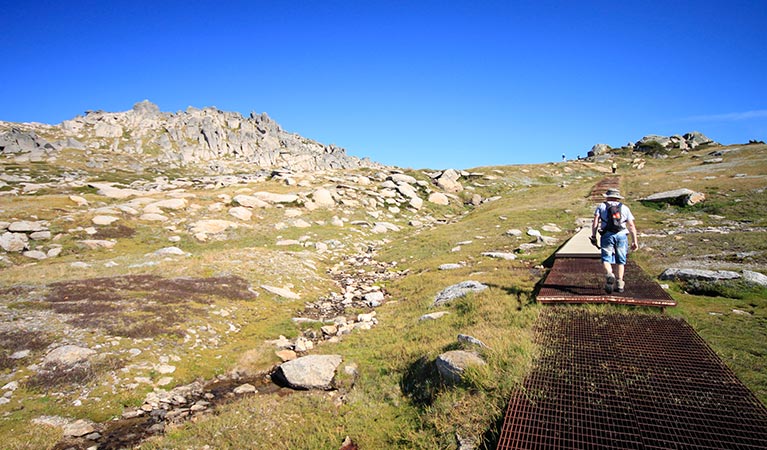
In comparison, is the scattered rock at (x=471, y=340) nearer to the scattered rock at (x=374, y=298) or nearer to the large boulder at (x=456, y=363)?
the large boulder at (x=456, y=363)

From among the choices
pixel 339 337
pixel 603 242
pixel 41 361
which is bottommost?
pixel 339 337

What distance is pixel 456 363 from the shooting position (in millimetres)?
6883

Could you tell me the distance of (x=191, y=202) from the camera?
29.3 m

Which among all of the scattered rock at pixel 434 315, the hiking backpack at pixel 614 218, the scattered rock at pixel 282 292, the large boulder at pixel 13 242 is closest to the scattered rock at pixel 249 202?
the large boulder at pixel 13 242

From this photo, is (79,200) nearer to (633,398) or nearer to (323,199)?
(323,199)

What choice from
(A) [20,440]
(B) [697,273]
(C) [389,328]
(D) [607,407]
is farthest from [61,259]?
(B) [697,273]

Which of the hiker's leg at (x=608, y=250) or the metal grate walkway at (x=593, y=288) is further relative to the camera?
the hiker's leg at (x=608, y=250)

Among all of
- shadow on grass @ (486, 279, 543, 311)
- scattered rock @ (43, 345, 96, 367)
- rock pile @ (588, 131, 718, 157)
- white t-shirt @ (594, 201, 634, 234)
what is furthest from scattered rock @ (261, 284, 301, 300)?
rock pile @ (588, 131, 718, 157)

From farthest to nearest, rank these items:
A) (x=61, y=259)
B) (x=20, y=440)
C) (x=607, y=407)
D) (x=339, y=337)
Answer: (x=61, y=259)
(x=339, y=337)
(x=20, y=440)
(x=607, y=407)

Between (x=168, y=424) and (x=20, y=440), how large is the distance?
2.33 m

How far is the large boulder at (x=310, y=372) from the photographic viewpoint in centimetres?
852

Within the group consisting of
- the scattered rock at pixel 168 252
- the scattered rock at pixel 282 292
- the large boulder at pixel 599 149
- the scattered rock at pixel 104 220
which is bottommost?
the scattered rock at pixel 282 292

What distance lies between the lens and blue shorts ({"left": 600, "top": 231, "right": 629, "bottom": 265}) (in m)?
9.48

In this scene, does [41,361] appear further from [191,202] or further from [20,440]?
[191,202]
